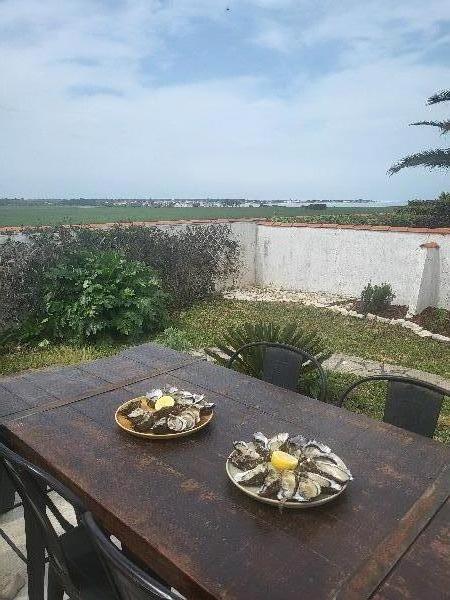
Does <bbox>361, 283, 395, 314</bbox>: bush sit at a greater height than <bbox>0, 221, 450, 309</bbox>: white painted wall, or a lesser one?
lesser

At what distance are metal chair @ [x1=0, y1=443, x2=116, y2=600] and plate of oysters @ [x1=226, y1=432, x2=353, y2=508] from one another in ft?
1.93

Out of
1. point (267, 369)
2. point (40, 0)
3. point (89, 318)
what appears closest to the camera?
point (267, 369)

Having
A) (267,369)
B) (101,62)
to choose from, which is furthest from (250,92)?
(267,369)

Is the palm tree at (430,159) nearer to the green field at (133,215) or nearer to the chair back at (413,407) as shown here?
the green field at (133,215)

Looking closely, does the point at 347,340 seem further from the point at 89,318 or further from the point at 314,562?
the point at 314,562

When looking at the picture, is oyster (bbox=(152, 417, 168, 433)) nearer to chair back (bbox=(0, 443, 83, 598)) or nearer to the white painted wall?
chair back (bbox=(0, 443, 83, 598))

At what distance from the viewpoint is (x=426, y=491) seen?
5.03 ft

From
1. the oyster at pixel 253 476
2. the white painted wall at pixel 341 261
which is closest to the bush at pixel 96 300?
the white painted wall at pixel 341 261

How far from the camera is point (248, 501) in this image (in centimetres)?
146

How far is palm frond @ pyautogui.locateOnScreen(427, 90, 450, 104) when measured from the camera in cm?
1156

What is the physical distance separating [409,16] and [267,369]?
7059 millimetres

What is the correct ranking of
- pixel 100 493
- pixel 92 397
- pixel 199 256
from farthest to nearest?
pixel 199 256 → pixel 92 397 → pixel 100 493

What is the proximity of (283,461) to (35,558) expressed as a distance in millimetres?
1252

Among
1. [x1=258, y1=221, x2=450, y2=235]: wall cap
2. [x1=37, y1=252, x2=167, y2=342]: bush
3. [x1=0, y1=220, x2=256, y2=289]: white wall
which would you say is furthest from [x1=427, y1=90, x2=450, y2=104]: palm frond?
[x1=37, y1=252, x2=167, y2=342]: bush
